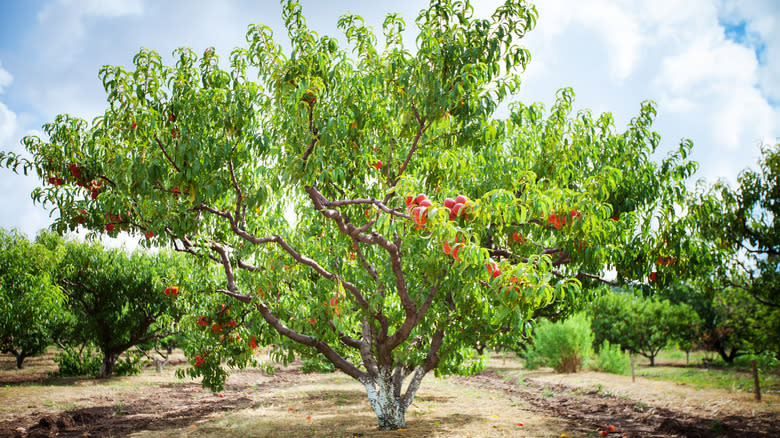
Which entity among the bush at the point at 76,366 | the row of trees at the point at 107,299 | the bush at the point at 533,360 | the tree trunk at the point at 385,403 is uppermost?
the row of trees at the point at 107,299

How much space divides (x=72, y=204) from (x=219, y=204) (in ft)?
6.33

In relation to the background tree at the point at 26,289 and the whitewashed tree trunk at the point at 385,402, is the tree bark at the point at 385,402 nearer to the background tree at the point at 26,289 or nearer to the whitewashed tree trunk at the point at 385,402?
the whitewashed tree trunk at the point at 385,402

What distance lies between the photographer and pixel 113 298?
53.8 feet

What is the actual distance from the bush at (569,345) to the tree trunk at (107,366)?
1748cm

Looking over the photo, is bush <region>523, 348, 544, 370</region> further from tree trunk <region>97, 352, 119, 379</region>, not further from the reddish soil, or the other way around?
tree trunk <region>97, 352, 119, 379</region>

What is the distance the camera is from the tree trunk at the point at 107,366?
54.5 ft

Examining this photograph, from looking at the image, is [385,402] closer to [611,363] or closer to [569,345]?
[569,345]

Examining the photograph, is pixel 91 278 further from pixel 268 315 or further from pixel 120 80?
pixel 120 80

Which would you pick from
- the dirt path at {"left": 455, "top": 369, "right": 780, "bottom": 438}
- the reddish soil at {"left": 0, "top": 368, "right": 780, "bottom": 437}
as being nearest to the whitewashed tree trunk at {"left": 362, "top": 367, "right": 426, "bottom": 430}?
the reddish soil at {"left": 0, "top": 368, "right": 780, "bottom": 437}

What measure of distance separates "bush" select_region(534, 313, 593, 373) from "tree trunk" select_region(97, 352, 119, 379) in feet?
57.3

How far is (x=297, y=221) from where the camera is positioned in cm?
779

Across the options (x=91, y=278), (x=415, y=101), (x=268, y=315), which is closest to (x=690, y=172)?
(x=415, y=101)

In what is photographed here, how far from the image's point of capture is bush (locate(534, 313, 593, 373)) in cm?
1811

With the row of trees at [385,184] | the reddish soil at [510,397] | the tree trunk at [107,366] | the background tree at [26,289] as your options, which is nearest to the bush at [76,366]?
the tree trunk at [107,366]
